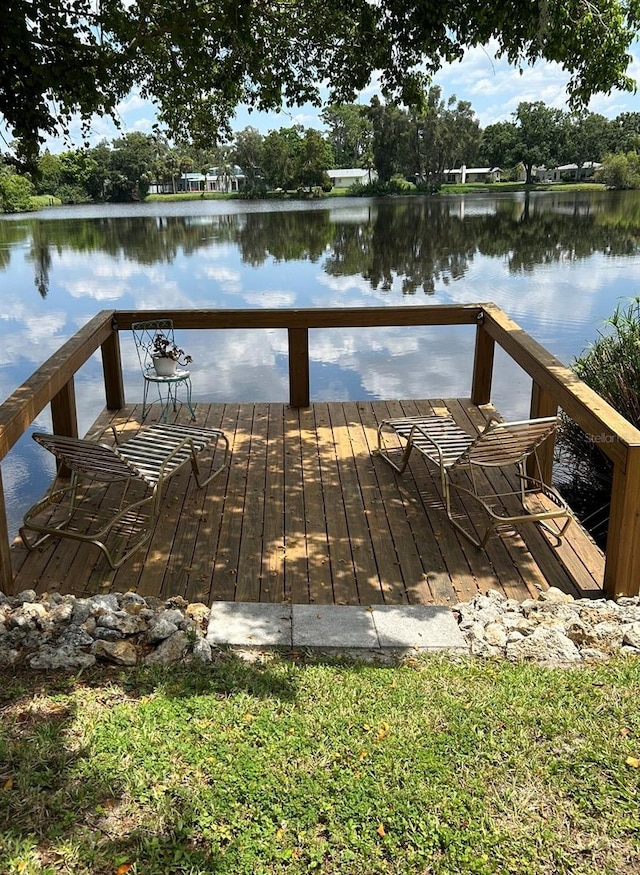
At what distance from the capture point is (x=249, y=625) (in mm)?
3271

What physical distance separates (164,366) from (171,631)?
13.5 ft

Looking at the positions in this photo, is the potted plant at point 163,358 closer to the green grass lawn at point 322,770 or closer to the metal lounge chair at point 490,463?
the metal lounge chair at point 490,463

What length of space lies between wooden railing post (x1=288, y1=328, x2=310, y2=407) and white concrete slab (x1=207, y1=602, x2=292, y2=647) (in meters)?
3.42

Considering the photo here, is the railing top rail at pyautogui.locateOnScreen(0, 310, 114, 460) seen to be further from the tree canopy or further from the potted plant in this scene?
the tree canopy

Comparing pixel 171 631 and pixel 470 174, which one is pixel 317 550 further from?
pixel 470 174

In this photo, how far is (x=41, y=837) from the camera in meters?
2.03

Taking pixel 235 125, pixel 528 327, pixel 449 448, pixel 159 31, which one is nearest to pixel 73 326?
pixel 235 125

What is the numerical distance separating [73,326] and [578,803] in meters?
15.5

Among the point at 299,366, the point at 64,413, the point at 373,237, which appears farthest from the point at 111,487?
the point at 373,237

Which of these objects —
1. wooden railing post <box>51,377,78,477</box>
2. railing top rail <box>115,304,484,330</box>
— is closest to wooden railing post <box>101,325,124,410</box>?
railing top rail <box>115,304,484,330</box>

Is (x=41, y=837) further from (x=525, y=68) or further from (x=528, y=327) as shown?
(x=528, y=327)

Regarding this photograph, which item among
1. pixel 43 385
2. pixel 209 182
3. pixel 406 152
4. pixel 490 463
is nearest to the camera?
pixel 43 385

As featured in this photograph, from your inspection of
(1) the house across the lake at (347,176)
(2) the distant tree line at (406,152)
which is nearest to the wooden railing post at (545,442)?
(2) the distant tree line at (406,152)

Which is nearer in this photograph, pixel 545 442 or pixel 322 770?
pixel 322 770
